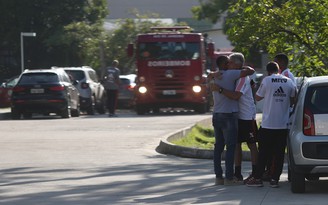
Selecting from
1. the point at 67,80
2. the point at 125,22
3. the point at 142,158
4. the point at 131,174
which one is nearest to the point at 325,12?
the point at 142,158

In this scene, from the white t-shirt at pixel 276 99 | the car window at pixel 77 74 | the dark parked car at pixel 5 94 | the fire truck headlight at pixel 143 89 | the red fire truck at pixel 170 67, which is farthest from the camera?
the dark parked car at pixel 5 94

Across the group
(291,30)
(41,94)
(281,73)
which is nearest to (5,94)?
(41,94)

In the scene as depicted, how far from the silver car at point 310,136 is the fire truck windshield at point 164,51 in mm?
21743

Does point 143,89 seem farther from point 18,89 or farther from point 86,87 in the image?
point 18,89

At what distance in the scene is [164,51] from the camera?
1345 inches

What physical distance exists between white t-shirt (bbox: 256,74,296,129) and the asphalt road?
33.7 inches

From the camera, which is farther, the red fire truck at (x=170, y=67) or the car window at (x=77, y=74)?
the car window at (x=77, y=74)

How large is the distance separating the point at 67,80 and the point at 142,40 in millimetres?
3258

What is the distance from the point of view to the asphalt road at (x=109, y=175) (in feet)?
39.7

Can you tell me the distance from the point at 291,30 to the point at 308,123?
8.54 m

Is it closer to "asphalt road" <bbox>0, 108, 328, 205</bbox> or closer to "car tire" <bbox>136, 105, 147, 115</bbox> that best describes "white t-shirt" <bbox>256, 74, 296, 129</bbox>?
"asphalt road" <bbox>0, 108, 328, 205</bbox>

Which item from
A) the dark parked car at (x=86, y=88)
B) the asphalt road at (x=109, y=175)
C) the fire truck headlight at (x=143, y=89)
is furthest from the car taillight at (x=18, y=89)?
the asphalt road at (x=109, y=175)

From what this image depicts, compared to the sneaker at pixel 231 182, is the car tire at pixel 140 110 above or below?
below

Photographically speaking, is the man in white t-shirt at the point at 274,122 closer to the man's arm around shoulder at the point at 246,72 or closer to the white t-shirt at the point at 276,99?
the white t-shirt at the point at 276,99
